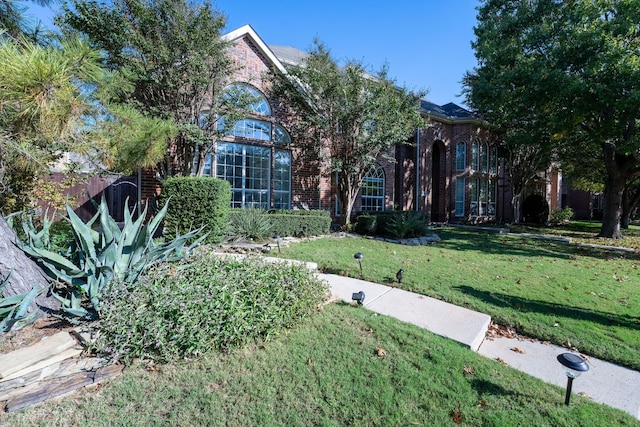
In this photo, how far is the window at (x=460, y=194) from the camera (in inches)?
720

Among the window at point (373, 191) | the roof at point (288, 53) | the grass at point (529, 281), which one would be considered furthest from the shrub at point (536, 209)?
the roof at point (288, 53)

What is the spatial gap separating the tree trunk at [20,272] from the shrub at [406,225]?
29.5 ft

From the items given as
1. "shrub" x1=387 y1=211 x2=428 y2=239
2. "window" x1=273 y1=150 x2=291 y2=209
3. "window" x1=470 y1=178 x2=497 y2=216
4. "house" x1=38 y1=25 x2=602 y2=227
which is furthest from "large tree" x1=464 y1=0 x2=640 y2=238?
"window" x1=273 y1=150 x2=291 y2=209

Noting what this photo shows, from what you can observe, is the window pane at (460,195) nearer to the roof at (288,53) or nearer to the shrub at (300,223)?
the shrub at (300,223)

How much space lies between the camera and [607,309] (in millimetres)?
4586

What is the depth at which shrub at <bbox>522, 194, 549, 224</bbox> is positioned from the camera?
1986 cm

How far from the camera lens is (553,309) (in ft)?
14.8

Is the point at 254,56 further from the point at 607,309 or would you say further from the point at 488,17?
the point at 607,309

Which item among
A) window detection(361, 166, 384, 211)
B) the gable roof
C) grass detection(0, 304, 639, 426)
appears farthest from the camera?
window detection(361, 166, 384, 211)

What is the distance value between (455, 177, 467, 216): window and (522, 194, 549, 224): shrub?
5194 mm

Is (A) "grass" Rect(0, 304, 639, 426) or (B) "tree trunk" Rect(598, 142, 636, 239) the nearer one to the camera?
(A) "grass" Rect(0, 304, 639, 426)

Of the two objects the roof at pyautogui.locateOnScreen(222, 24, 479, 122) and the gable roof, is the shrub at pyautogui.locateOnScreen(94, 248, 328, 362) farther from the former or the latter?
the gable roof

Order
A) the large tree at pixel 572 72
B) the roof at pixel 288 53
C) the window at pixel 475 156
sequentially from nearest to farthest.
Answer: the large tree at pixel 572 72
the roof at pixel 288 53
the window at pixel 475 156

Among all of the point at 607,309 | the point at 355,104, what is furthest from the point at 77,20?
the point at 607,309
